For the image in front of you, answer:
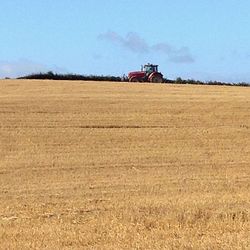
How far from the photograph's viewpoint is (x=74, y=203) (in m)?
13.8

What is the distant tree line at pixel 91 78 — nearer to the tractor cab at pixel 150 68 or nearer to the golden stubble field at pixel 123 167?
the tractor cab at pixel 150 68

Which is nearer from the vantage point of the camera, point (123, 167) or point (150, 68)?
point (123, 167)

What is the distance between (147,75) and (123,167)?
36412 mm

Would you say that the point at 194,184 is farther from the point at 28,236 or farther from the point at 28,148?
the point at 28,236

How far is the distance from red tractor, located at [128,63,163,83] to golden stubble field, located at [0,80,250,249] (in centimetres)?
1176

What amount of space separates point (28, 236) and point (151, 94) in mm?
31043

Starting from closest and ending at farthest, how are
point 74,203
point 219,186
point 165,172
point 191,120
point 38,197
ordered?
1. point 74,203
2. point 38,197
3. point 219,186
4. point 165,172
5. point 191,120

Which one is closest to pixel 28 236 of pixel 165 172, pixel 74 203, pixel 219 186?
pixel 74 203

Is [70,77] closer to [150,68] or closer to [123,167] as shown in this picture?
[150,68]

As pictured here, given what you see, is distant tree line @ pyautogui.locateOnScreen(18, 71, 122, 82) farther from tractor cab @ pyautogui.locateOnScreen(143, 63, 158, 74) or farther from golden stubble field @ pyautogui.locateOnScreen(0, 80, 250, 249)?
golden stubble field @ pyautogui.locateOnScreen(0, 80, 250, 249)

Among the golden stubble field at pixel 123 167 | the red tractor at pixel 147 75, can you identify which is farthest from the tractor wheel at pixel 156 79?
the golden stubble field at pixel 123 167

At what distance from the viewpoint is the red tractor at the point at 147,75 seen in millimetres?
55178

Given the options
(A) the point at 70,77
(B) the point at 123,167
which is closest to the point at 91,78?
(A) the point at 70,77

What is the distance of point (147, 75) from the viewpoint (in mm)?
56312
